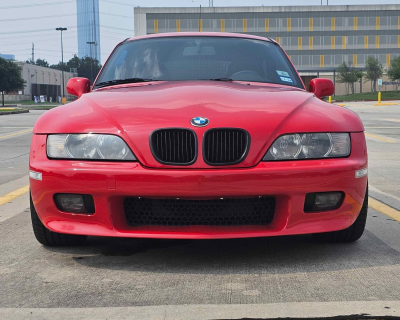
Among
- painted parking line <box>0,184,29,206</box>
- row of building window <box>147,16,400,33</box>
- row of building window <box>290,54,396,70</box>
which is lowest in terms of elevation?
painted parking line <box>0,184,29,206</box>

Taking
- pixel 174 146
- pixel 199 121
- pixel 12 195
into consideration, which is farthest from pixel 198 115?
pixel 12 195

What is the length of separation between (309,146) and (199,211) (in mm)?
673

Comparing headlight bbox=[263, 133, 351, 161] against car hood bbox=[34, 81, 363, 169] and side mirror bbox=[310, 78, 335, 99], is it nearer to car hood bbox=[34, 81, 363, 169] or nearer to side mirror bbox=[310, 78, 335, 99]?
car hood bbox=[34, 81, 363, 169]

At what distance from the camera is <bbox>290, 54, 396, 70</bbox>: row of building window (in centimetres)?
9644

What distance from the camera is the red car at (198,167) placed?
3178 millimetres

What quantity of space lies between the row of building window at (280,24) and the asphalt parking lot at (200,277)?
9313cm

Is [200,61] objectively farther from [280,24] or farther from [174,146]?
[280,24]

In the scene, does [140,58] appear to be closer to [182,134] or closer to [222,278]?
[182,134]

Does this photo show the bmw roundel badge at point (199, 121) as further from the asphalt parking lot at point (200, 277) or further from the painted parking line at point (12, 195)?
the painted parking line at point (12, 195)

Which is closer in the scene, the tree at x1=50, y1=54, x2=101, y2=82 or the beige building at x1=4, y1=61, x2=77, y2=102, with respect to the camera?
the beige building at x1=4, y1=61, x2=77, y2=102

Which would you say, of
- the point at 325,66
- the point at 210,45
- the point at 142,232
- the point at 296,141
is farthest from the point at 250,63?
the point at 325,66

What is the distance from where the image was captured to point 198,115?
131 inches

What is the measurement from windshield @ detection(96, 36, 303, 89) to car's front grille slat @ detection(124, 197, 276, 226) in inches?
55.0

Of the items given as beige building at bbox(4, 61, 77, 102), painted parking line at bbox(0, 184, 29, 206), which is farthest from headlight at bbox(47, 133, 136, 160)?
beige building at bbox(4, 61, 77, 102)
